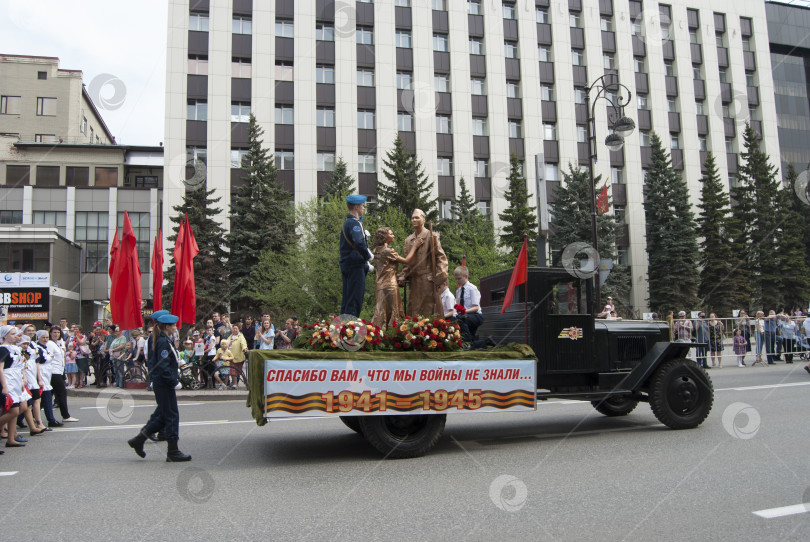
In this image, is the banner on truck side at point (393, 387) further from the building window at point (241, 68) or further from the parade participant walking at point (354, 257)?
the building window at point (241, 68)

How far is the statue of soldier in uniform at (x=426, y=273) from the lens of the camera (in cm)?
827

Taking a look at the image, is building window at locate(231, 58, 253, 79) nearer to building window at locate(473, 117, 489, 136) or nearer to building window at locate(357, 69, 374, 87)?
building window at locate(357, 69, 374, 87)

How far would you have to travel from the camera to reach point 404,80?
43812 mm

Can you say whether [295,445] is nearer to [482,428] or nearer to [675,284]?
[482,428]

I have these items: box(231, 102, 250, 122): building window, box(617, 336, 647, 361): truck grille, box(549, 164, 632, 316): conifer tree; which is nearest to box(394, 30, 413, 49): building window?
box(231, 102, 250, 122): building window

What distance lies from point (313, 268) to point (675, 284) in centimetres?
2889

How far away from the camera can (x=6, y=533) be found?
14.9ft

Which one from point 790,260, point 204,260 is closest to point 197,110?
point 204,260

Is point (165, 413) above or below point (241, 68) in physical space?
below

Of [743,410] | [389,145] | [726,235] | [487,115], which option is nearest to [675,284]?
[726,235]

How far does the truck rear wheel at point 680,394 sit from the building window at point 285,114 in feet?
120

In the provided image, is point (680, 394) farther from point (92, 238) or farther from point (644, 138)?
point (92, 238)

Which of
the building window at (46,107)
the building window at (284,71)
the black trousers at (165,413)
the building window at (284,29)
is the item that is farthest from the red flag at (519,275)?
the building window at (46,107)

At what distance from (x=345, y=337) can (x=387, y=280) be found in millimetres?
1641
